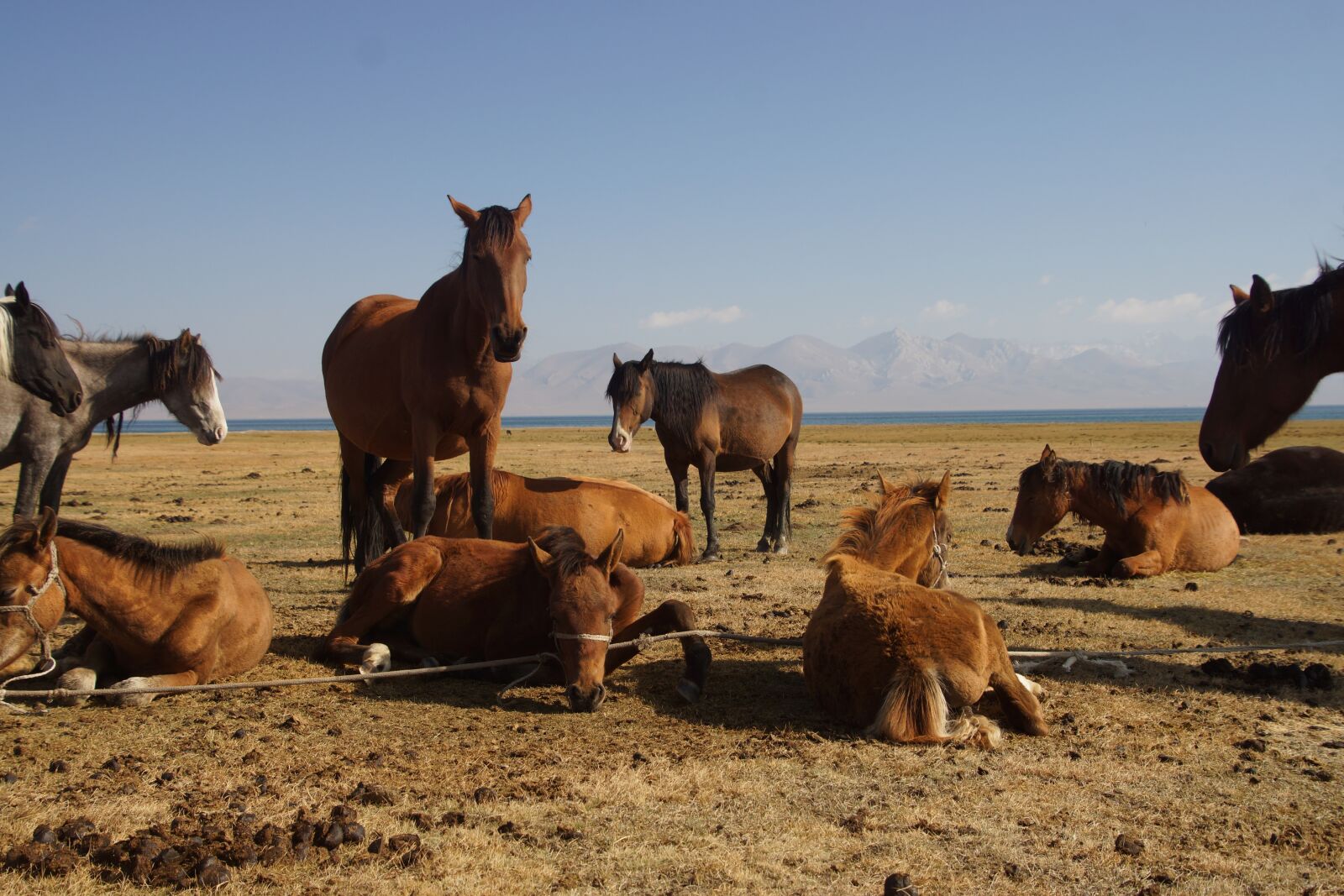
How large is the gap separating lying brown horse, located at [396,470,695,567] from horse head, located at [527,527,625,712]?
368cm

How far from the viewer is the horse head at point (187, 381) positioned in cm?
891

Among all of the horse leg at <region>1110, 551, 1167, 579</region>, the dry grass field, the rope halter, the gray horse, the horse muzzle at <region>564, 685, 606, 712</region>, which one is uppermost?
the gray horse

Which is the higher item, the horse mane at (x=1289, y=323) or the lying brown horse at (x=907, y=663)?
the horse mane at (x=1289, y=323)

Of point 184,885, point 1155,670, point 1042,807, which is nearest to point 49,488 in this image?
point 184,885

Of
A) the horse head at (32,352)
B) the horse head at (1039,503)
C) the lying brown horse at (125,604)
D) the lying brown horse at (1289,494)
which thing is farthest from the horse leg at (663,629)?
the lying brown horse at (1289,494)

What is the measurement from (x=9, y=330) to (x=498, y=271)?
366cm

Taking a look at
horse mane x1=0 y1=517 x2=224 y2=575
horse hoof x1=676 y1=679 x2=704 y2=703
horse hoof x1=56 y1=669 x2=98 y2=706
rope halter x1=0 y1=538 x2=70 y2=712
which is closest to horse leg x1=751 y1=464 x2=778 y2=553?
horse hoof x1=676 y1=679 x2=704 y2=703

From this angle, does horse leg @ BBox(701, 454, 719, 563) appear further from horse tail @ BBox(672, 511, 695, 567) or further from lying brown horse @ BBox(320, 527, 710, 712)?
lying brown horse @ BBox(320, 527, 710, 712)

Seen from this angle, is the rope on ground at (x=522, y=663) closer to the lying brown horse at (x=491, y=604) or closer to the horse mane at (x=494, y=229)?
the lying brown horse at (x=491, y=604)

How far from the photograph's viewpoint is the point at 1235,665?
661cm

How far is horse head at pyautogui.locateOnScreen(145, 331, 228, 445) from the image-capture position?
8.91 meters

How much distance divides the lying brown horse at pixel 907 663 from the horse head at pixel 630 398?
6.74 metres

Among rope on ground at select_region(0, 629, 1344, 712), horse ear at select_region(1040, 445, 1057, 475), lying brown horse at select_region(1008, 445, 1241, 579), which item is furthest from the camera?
horse ear at select_region(1040, 445, 1057, 475)

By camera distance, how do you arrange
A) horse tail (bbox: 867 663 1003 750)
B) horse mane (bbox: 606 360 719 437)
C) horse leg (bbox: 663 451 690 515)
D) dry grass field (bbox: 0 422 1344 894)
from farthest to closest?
1. horse leg (bbox: 663 451 690 515)
2. horse mane (bbox: 606 360 719 437)
3. horse tail (bbox: 867 663 1003 750)
4. dry grass field (bbox: 0 422 1344 894)
